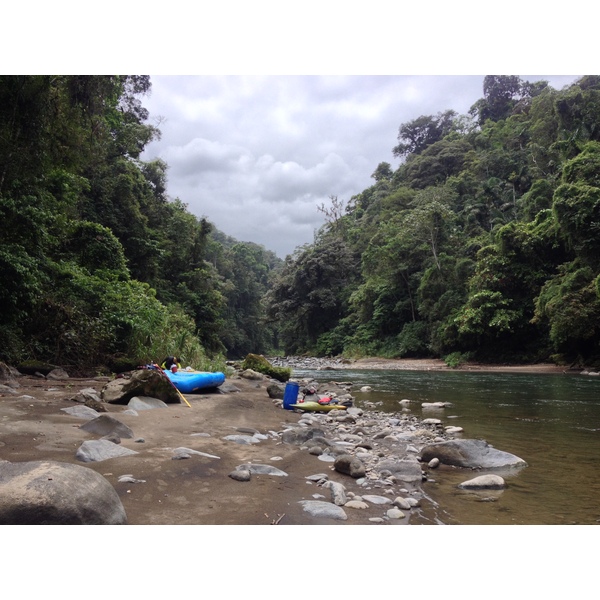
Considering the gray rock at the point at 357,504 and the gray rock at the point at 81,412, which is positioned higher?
the gray rock at the point at 81,412

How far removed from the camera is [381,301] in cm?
3381

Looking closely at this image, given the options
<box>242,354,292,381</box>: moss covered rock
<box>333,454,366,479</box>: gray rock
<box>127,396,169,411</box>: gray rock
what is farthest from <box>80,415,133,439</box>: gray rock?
<box>242,354,292,381</box>: moss covered rock

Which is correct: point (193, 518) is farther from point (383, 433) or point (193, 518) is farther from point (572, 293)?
point (572, 293)

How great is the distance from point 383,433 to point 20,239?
7.50 metres

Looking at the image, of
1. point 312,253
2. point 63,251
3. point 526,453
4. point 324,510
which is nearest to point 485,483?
point 526,453

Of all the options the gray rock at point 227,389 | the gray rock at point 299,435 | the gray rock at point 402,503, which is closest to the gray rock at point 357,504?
the gray rock at point 402,503

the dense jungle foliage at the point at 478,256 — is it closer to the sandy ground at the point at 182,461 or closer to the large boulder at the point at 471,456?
the large boulder at the point at 471,456

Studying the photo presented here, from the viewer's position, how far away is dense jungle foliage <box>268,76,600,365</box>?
18.9 meters

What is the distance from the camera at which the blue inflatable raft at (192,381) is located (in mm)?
8148

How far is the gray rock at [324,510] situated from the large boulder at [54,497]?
1.17 m

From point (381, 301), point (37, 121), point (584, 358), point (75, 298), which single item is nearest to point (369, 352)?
point (381, 301)

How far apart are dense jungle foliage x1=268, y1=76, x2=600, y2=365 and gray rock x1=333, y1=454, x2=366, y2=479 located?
1632cm

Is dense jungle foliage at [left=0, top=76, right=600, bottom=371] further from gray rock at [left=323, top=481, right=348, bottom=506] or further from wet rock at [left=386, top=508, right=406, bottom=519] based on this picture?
wet rock at [left=386, top=508, right=406, bottom=519]

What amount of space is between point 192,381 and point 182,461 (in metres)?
4.82
